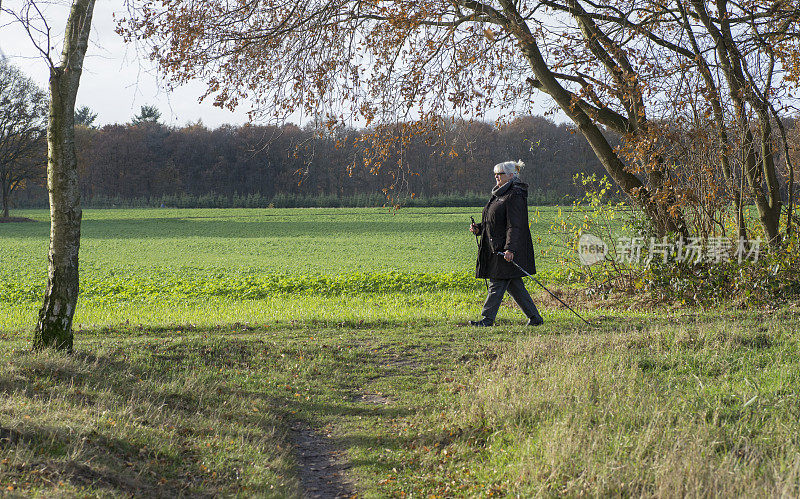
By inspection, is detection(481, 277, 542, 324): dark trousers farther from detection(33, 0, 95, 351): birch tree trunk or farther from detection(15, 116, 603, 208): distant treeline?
detection(15, 116, 603, 208): distant treeline

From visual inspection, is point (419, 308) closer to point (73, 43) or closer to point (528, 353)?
point (528, 353)

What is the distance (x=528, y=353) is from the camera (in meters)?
6.92

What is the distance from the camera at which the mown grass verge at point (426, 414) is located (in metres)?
3.94

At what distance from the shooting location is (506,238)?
880cm

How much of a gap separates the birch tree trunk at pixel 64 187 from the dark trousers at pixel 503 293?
5.30 metres

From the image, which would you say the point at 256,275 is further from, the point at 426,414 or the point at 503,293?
Result: the point at 426,414

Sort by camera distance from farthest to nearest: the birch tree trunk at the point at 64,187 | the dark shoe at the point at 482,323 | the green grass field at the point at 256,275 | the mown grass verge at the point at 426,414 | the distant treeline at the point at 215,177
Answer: the distant treeline at the point at 215,177 → the green grass field at the point at 256,275 → the dark shoe at the point at 482,323 → the birch tree trunk at the point at 64,187 → the mown grass verge at the point at 426,414

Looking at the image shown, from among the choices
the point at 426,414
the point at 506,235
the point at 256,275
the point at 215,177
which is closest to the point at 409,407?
the point at 426,414

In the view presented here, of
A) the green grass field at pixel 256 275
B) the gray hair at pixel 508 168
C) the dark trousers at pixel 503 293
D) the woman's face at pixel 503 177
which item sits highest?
the gray hair at pixel 508 168

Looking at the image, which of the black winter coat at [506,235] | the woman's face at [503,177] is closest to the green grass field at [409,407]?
the black winter coat at [506,235]

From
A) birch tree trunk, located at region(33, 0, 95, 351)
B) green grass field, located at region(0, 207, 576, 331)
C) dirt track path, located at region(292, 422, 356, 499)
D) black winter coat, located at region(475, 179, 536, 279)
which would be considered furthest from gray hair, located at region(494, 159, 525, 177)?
birch tree trunk, located at region(33, 0, 95, 351)

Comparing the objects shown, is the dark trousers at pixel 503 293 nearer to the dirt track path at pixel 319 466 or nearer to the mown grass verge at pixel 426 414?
A: the mown grass verge at pixel 426 414

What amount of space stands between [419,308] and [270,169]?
242ft

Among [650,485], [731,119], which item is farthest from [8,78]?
[650,485]
